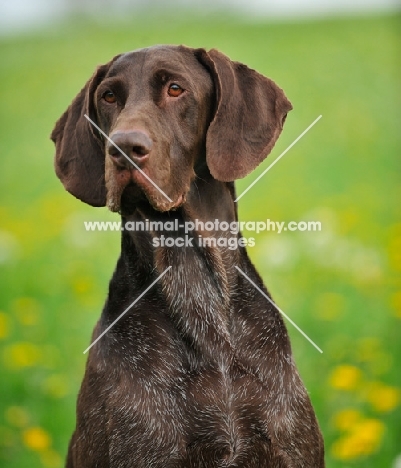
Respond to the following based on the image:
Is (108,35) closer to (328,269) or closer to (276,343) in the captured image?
(328,269)

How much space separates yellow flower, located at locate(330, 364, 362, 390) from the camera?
6160 millimetres

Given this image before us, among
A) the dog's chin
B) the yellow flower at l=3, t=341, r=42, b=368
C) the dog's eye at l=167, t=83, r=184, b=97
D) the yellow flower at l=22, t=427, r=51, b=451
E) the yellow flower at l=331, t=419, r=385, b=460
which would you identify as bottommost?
the yellow flower at l=331, t=419, r=385, b=460

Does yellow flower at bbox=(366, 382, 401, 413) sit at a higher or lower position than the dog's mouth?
lower

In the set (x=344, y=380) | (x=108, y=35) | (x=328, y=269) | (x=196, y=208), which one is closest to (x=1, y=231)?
(x=108, y=35)

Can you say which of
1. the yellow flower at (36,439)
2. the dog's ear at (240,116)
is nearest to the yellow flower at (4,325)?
the yellow flower at (36,439)

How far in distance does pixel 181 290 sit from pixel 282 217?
16.2ft

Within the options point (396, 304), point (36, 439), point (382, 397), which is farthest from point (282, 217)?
point (36, 439)

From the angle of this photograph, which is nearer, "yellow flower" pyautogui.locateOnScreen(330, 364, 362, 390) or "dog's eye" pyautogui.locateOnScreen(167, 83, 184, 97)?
"dog's eye" pyautogui.locateOnScreen(167, 83, 184, 97)

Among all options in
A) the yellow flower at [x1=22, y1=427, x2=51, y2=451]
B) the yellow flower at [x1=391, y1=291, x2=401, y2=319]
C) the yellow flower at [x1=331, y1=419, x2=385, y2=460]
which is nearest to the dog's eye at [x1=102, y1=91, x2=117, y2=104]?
the yellow flower at [x1=22, y1=427, x2=51, y2=451]

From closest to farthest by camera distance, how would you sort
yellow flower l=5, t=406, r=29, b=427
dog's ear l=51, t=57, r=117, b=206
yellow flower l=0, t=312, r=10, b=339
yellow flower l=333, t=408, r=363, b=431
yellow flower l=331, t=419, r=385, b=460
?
dog's ear l=51, t=57, r=117, b=206
yellow flower l=331, t=419, r=385, b=460
yellow flower l=333, t=408, r=363, b=431
yellow flower l=5, t=406, r=29, b=427
yellow flower l=0, t=312, r=10, b=339

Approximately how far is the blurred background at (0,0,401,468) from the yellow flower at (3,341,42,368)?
0.02 metres

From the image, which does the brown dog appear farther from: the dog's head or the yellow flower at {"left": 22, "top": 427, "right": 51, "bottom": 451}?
the yellow flower at {"left": 22, "top": 427, "right": 51, "bottom": 451}

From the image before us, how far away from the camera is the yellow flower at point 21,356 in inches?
256

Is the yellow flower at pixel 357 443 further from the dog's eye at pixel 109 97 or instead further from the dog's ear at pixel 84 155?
the dog's eye at pixel 109 97
